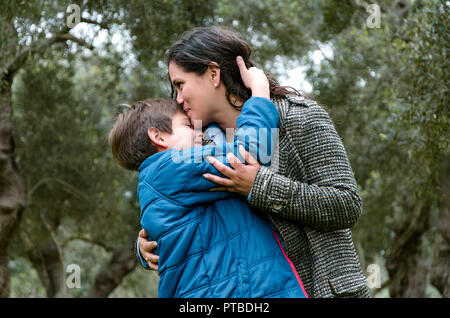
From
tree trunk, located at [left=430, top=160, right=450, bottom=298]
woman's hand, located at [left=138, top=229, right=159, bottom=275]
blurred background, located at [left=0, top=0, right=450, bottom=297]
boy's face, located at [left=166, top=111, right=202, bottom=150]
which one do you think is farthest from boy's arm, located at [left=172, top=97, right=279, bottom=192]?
tree trunk, located at [left=430, top=160, right=450, bottom=298]

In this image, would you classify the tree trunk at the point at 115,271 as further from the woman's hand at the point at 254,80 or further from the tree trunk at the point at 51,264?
the woman's hand at the point at 254,80

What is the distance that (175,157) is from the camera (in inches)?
88.8

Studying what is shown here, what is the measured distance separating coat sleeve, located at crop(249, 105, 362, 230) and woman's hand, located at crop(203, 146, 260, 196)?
3cm

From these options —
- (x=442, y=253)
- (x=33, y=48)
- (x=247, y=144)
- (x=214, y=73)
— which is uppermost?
(x=214, y=73)

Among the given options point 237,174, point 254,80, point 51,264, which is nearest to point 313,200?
point 237,174

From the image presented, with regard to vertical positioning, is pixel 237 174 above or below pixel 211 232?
above

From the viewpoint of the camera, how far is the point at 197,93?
2.54 m

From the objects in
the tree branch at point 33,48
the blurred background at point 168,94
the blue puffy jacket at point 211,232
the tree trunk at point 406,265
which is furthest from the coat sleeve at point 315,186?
the tree trunk at point 406,265

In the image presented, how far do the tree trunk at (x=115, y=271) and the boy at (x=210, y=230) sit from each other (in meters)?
9.96

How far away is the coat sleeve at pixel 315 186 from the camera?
212 cm

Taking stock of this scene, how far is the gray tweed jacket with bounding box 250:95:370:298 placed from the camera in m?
2.13

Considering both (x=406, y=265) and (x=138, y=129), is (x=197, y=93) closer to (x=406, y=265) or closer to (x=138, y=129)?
(x=138, y=129)

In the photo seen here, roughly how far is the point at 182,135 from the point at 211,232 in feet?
2.11
